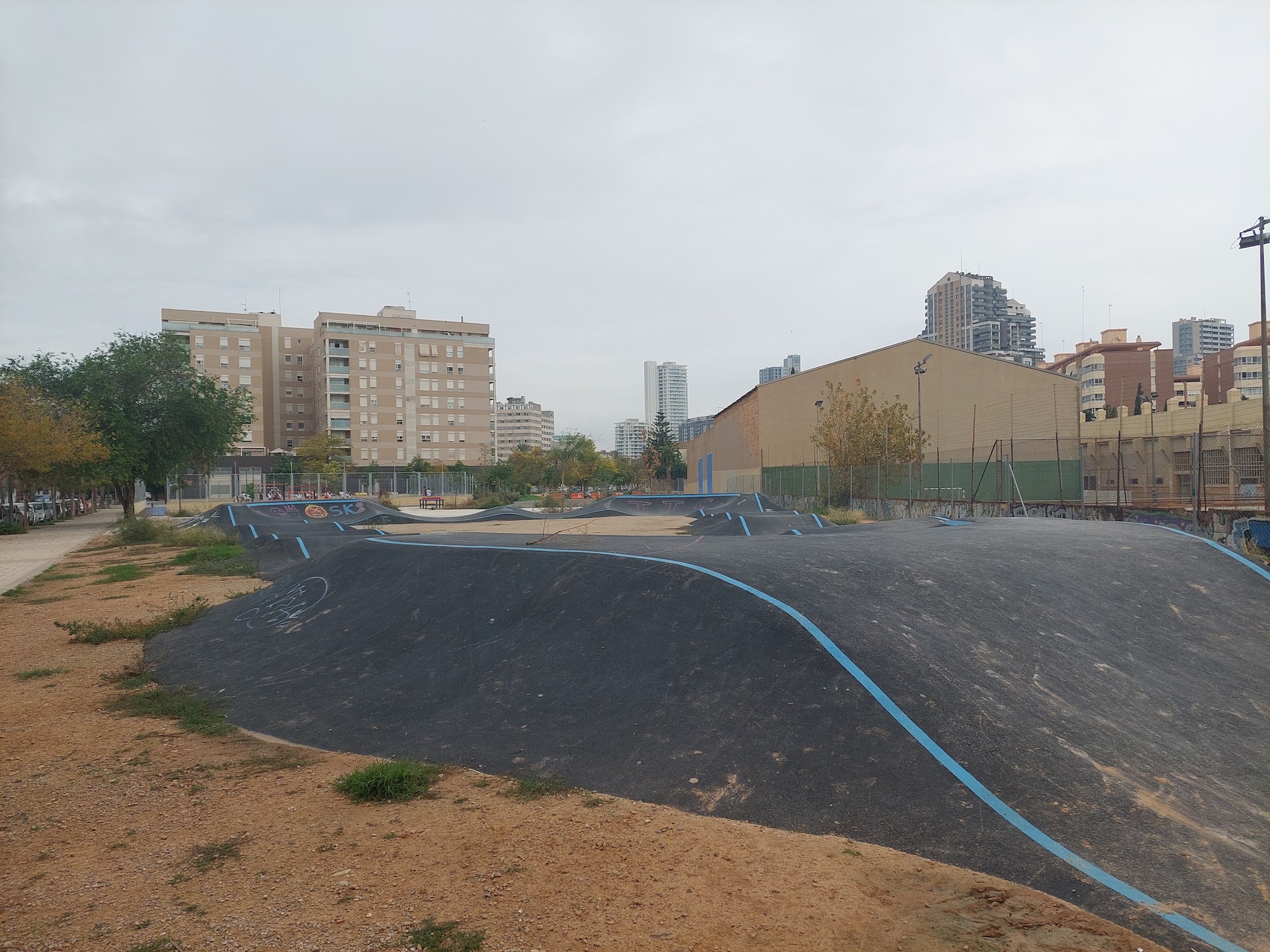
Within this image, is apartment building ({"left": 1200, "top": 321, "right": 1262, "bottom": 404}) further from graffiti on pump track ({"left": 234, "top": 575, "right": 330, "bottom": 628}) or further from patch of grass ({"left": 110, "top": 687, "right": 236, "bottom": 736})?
patch of grass ({"left": 110, "top": 687, "right": 236, "bottom": 736})

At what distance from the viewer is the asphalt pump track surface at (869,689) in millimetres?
4023

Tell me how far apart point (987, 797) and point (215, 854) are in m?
4.45

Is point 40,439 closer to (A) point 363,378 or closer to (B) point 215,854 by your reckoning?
(B) point 215,854

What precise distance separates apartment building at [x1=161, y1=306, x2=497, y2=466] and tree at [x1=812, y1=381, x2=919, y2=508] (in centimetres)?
5430

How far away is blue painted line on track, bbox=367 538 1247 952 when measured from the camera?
3.27 m

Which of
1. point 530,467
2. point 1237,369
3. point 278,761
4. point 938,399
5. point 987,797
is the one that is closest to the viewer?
point 987,797

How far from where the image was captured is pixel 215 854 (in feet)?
13.4

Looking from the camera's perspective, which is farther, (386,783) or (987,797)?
(386,783)

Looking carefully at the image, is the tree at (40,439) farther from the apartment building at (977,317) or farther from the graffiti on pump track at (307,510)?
the apartment building at (977,317)

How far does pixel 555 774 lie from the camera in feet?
16.2

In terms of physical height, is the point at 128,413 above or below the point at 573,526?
above

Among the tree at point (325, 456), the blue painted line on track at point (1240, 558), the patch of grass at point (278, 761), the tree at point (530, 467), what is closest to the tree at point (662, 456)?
the tree at point (530, 467)

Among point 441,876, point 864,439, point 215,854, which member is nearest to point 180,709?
point 215,854

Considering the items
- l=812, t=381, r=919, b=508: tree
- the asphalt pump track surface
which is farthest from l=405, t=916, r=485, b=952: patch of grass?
l=812, t=381, r=919, b=508: tree
